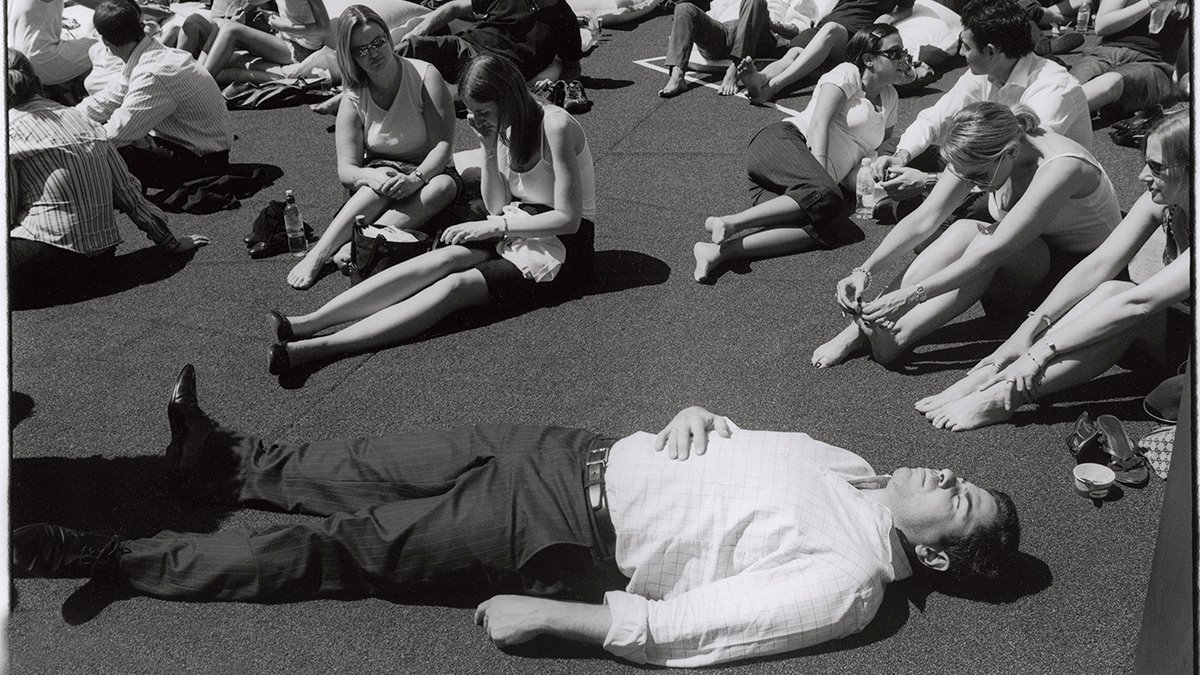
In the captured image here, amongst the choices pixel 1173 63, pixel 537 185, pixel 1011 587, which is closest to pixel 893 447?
pixel 1011 587

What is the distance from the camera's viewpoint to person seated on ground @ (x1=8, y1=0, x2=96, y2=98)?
6828 millimetres

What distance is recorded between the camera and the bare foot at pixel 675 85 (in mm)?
7125

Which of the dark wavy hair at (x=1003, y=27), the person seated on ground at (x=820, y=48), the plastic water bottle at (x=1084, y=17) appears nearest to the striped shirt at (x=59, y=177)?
the person seated on ground at (x=820, y=48)

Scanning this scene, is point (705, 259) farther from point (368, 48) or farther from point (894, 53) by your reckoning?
point (368, 48)

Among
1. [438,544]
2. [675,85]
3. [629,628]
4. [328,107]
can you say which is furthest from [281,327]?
[675,85]

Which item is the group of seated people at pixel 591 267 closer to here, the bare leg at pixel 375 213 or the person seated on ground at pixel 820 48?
the bare leg at pixel 375 213

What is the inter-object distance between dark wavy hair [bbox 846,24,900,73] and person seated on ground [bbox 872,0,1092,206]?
38 cm

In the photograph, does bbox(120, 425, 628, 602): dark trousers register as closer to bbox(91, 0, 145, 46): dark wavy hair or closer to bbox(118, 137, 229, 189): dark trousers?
bbox(118, 137, 229, 189): dark trousers

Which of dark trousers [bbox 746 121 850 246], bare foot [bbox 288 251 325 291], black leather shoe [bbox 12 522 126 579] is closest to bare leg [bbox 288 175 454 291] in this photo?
bare foot [bbox 288 251 325 291]

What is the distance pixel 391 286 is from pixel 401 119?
1.07 m

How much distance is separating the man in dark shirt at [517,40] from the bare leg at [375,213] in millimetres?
2373

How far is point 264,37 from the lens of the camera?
7668 mm

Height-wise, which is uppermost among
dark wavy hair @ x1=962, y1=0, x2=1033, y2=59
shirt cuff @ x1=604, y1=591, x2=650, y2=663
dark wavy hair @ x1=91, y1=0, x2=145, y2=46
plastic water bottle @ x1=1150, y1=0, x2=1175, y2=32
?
dark wavy hair @ x1=962, y1=0, x2=1033, y2=59

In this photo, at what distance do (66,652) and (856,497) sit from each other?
2.18m
